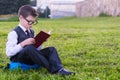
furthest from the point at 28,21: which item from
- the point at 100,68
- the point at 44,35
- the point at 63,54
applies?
the point at 63,54

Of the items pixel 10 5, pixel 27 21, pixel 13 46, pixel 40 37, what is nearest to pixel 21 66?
pixel 13 46

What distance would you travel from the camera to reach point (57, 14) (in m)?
39.5

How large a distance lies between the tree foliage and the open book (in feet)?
104

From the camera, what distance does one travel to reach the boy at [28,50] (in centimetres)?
595

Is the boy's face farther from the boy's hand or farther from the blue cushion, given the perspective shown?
the blue cushion

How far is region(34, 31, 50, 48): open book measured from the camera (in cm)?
600

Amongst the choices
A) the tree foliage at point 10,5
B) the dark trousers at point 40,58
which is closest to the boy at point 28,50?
the dark trousers at point 40,58

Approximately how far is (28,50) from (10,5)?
3301 centimetres

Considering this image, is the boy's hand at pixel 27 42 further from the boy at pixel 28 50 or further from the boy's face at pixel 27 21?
the boy's face at pixel 27 21

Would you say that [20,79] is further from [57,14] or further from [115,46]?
[57,14]

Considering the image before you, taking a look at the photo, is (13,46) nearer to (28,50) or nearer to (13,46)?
(13,46)

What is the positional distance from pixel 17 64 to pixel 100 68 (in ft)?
4.22

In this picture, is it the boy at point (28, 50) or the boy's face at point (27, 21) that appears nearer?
the boy at point (28, 50)

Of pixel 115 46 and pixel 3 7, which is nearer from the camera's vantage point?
pixel 115 46
